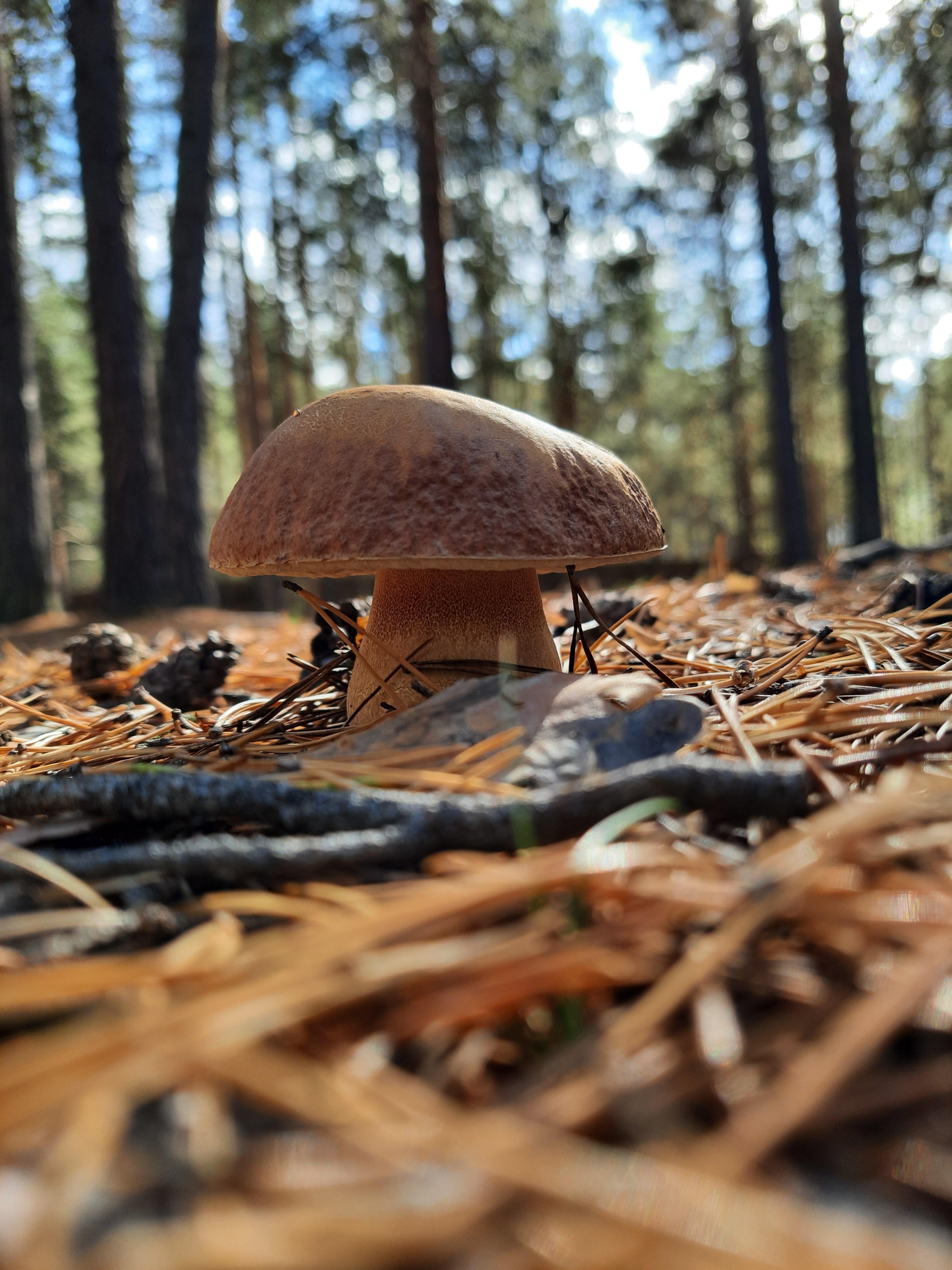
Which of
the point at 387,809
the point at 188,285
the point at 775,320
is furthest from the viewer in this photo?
the point at 775,320

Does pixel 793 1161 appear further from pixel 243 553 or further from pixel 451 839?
pixel 243 553

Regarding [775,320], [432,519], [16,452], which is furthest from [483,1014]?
[775,320]

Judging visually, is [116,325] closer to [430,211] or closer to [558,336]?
[430,211]

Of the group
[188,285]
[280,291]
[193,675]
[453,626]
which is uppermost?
[280,291]

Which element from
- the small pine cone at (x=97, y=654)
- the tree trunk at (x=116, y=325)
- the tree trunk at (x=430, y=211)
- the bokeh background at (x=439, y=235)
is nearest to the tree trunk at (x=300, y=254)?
the bokeh background at (x=439, y=235)

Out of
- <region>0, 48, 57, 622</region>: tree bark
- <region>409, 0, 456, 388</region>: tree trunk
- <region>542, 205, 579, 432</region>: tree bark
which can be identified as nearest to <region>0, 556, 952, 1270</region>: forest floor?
<region>0, 48, 57, 622</region>: tree bark

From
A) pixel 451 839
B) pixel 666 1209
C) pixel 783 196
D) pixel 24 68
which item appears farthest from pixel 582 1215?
pixel 783 196

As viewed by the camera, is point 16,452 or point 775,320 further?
point 775,320
